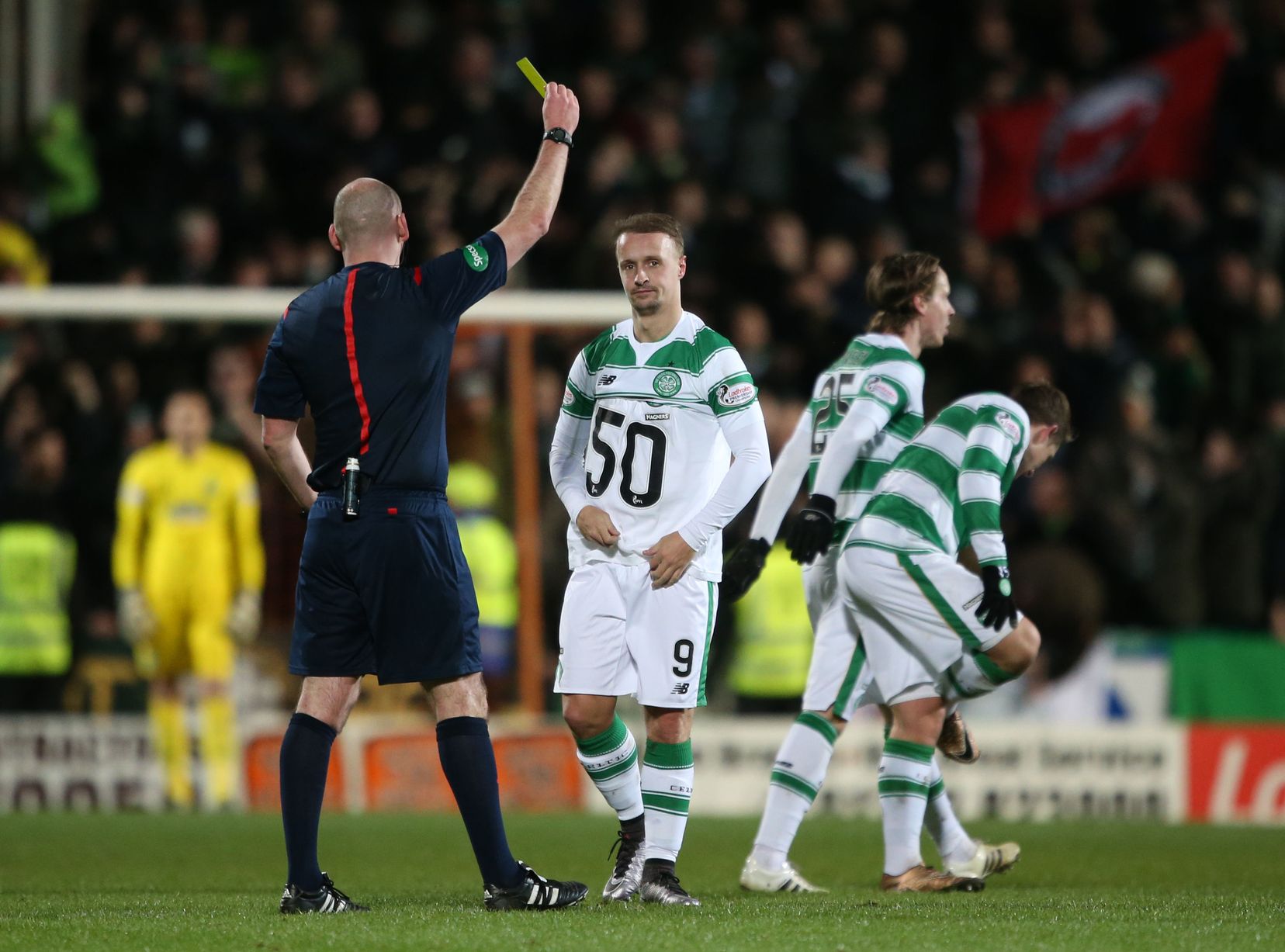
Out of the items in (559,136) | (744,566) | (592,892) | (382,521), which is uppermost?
(559,136)

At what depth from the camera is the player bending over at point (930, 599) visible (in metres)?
6.66

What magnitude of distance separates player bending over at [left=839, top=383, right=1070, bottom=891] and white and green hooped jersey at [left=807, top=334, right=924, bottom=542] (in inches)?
3.5

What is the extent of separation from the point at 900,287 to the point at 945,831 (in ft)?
6.47

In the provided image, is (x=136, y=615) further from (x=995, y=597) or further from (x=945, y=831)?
(x=995, y=597)

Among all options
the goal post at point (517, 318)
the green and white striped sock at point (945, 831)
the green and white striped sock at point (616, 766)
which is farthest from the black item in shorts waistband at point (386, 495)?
the goal post at point (517, 318)

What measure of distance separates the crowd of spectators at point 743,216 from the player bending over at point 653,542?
21.0 feet

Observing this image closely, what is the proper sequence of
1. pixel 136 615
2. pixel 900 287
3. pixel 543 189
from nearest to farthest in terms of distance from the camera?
pixel 543 189 → pixel 900 287 → pixel 136 615

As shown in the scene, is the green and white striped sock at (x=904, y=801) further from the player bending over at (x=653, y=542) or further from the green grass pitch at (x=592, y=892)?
the player bending over at (x=653, y=542)

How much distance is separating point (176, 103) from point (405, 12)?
2.51 meters

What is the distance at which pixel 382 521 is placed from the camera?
5.56 metres

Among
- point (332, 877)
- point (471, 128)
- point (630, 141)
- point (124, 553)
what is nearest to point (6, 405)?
point (124, 553)

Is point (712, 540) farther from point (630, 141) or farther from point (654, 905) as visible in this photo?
point (630, 141)

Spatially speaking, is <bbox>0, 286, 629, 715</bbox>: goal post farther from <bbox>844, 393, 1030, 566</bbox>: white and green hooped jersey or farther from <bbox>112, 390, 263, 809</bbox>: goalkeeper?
<bbox>844, 393, 1030, 566</bbox>: white and green hooped jersey

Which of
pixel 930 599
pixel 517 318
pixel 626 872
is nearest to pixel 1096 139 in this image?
pixel 517 318
